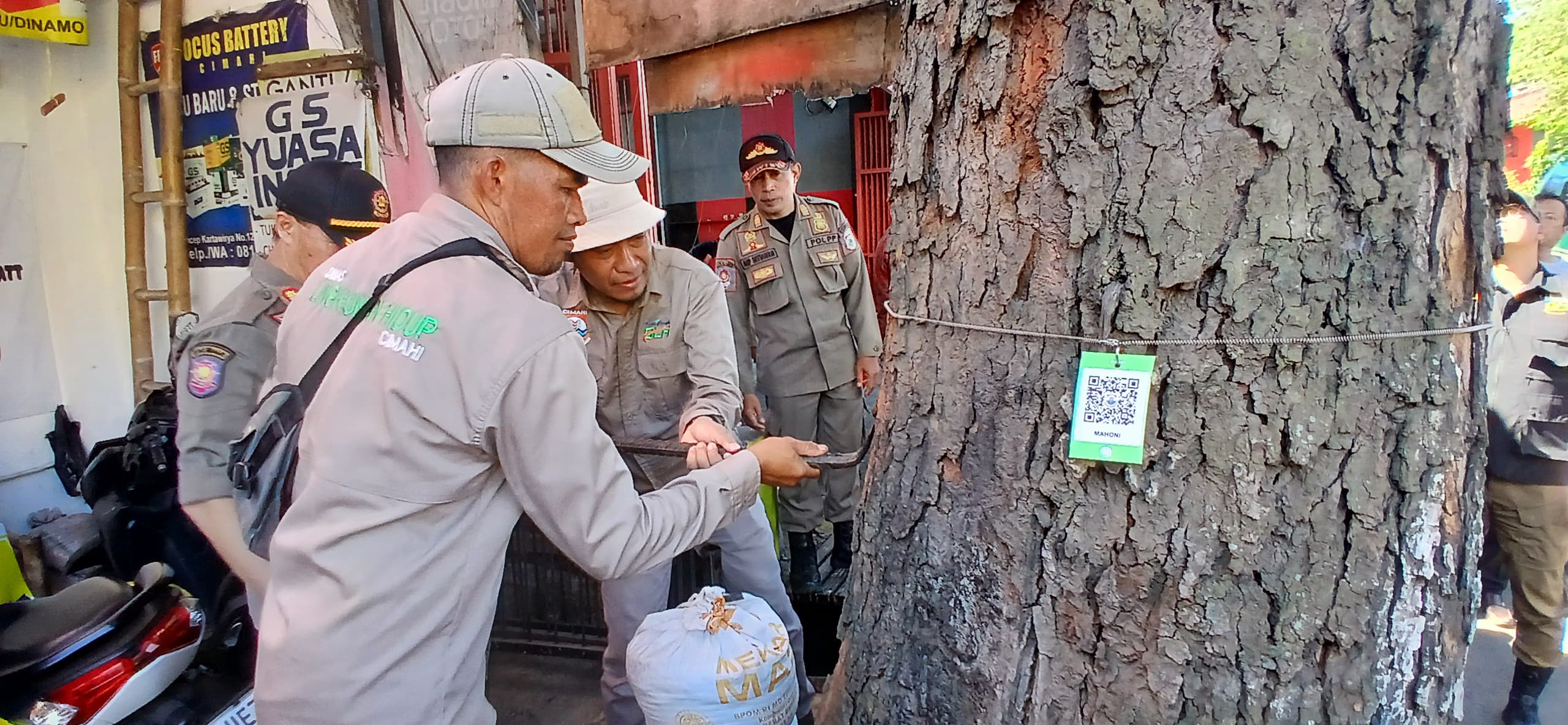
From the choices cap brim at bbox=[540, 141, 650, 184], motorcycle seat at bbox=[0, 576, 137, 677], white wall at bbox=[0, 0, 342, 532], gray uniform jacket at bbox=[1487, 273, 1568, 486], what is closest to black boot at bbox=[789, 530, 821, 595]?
motorcycle seat at bbox=[0, 576, 137, 677]

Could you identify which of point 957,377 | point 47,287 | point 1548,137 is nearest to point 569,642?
point 957,377

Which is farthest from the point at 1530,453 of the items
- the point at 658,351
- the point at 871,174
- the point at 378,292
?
the point at 871,174

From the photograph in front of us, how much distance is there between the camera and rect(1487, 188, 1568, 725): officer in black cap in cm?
292

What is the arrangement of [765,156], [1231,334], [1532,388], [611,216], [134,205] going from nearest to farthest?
[1231,334] < [611,216] < [1532,388] < [765,156] < [134,205]

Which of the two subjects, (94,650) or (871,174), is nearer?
(94,650)

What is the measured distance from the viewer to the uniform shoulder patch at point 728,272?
13.8ft

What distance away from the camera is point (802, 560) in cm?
422

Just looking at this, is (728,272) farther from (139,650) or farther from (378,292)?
(378,292)

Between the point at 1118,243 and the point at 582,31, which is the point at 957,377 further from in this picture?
the point at 582,31

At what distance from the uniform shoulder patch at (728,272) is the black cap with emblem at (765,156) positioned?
411 millimetres

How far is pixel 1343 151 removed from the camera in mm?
1076

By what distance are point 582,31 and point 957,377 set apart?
11.3ft

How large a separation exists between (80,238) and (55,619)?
12.3ft

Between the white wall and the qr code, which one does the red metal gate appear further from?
the qr code
